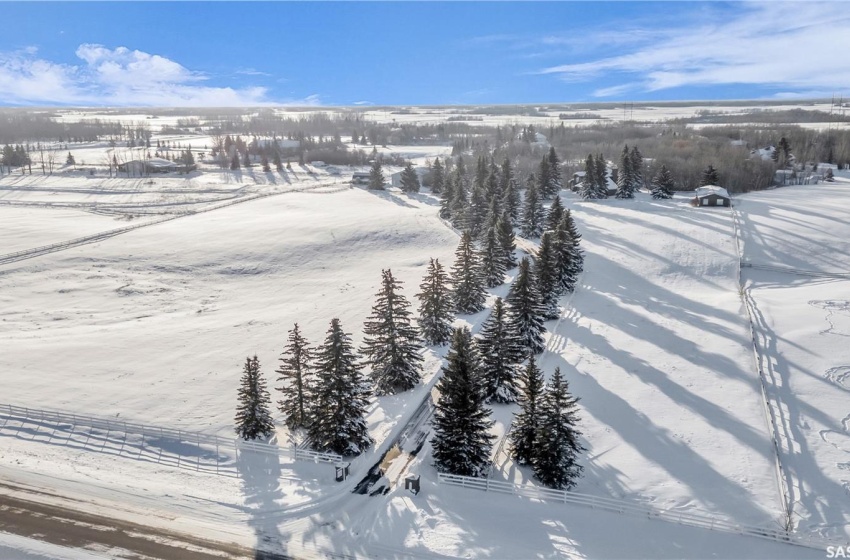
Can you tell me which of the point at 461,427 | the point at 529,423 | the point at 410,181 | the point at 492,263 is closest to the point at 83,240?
the point at 492,263

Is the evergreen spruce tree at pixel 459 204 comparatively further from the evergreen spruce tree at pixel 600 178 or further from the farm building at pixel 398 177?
the farm building at pixel 398 177

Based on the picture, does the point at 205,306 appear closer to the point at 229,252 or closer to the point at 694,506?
the point at 229,252

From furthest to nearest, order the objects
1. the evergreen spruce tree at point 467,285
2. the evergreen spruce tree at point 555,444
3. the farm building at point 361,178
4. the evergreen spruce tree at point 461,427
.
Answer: the farm building at point 361,178 < the evergreen spruce tree at point 467,285 < the evergreen spruce tree at point 461,427 < the evergreen spruce tree at point 555,444

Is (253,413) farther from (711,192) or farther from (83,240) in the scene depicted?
(711,192)

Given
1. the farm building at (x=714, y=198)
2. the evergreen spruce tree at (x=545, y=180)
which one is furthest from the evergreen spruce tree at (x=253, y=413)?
the farm building at (x=714, y=198)

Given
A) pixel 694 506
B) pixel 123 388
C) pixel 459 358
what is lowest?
pixel 694 506

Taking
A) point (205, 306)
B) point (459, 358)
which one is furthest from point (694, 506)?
point (205, 306)

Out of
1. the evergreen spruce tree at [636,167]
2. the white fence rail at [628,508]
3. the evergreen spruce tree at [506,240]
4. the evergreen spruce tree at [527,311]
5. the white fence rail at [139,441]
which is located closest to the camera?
the white fence rail at [628,508]
